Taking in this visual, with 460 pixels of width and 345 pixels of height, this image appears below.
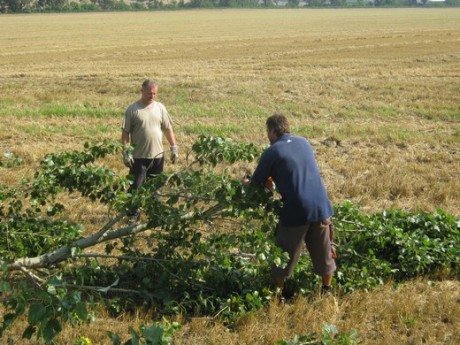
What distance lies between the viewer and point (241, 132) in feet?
39.7

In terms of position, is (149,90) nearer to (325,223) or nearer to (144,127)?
(144,127)

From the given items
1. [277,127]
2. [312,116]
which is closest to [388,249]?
[277,127]

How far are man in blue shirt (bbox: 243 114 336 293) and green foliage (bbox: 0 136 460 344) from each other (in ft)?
0.46

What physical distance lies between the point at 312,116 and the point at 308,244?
8.88 meters

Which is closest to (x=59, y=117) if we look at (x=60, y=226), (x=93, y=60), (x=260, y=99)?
(x=260, y=99)

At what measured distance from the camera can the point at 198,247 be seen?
5.27 meters

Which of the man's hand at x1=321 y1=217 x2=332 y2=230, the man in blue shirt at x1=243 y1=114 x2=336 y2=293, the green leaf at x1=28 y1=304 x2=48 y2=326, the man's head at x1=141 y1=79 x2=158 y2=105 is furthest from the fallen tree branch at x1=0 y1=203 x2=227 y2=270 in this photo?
the man's head at x1=141 y1=79 x2=158 y2=105

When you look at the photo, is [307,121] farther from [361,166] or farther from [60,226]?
[60,226]


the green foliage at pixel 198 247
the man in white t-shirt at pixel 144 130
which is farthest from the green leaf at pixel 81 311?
the man in white t-shirt at pixel 144 130

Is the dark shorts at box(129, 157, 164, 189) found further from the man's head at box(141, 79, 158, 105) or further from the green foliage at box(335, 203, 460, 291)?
the green foliage at box(335, 203, 460, 291)

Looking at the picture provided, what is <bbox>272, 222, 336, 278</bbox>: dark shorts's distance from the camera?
5188 mm

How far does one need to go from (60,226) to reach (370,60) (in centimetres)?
2046

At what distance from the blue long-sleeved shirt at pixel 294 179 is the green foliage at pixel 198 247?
0.44 feet

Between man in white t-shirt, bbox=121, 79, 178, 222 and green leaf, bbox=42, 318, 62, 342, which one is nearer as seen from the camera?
green leaf, bbox=42, 318, 62, 342
